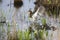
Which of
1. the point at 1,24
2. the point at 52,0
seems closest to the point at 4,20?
the point at 1,24

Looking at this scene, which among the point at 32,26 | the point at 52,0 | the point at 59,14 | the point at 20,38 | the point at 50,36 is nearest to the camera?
the point at 20,38

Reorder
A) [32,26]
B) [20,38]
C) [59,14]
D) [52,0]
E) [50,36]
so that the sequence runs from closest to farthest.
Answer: [20,38]
[50,36]
[32,26]
[59,14]
[52,0]

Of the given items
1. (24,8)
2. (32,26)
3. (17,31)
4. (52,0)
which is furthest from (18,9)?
(17,31)

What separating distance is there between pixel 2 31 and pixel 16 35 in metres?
0.34

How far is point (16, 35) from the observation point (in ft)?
11.3

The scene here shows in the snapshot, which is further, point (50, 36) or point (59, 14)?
point (59, 14)

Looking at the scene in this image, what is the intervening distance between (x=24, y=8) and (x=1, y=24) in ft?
2.82

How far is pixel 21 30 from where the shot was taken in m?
3.66

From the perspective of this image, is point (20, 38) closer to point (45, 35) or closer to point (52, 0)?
point (45, 35)

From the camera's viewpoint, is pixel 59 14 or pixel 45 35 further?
pixel 59 14

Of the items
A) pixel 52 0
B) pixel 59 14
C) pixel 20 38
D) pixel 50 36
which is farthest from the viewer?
pixel 52 0

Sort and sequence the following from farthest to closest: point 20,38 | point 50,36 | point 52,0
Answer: point 52,0 → point 50,36 → point 20,38

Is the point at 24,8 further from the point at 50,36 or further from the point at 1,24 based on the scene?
the point at 50,36

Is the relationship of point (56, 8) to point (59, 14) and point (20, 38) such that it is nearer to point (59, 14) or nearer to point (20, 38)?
point (59, 14)
